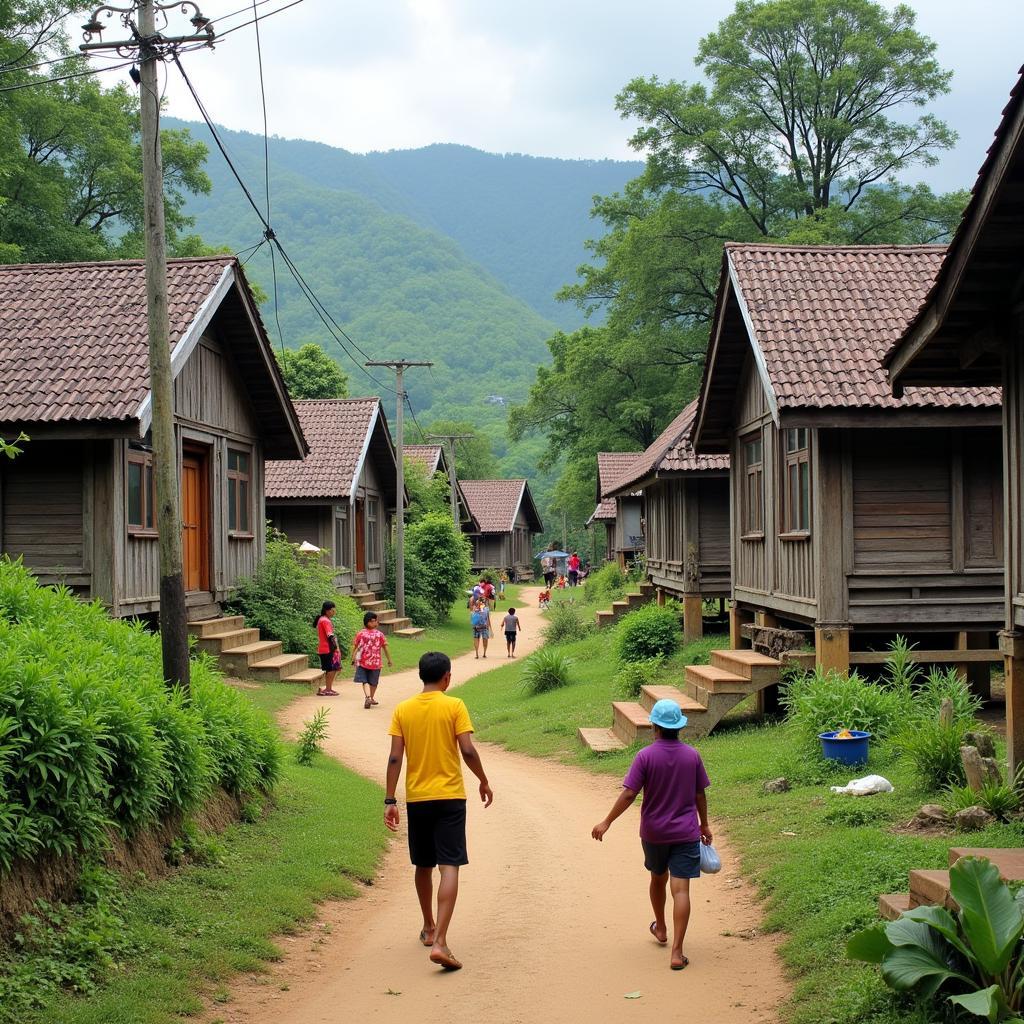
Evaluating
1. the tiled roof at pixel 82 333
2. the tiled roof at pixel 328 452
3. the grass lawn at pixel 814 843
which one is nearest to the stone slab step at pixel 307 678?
the grass lawn at pixel 814 843

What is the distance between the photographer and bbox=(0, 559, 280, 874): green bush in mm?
6469

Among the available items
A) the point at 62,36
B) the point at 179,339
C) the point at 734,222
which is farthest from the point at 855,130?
the point at 179,339

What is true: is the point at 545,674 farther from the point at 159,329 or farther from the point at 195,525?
the point at 159,329

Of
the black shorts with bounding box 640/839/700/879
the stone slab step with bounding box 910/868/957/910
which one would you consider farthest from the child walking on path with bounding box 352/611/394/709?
the stone slab step with bounding box 910/868/957/910

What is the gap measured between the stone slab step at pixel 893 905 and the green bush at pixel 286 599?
56.6ft

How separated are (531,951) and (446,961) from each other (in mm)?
706

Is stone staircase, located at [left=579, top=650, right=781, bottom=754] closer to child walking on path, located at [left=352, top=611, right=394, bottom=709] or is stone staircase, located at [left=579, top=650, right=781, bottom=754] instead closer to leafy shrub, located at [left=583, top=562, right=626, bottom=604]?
child walking on path, located at [left=352, top=611, right=394, bottom=709]

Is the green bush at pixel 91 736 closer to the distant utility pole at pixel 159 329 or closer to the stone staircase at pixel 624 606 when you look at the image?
the distant utility pole at pixel 159 329

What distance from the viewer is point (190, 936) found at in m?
7.04

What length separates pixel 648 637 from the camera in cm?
2181

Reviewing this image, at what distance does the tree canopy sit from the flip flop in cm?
3398

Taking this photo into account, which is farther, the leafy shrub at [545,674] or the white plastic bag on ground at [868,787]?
the leafy shrub at [545,674]

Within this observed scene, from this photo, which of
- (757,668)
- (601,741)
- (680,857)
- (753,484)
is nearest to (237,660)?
(601,741)

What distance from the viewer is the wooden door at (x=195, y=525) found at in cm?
2075
